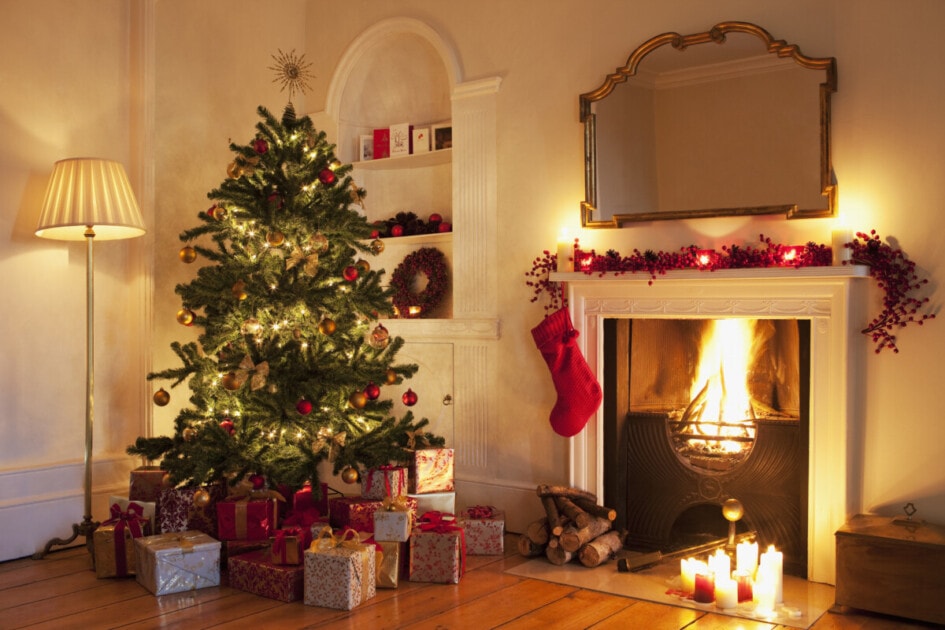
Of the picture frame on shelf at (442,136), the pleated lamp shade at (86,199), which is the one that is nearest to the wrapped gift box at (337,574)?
the pleated lamp shade at (86,199)

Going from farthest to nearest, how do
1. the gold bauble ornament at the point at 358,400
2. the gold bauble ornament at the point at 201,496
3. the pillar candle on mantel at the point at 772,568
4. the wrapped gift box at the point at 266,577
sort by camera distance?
1. the gold bauble ornament at the point at 358,400
2. the gold bauble ornament at the point at 201,496
3. the wrapped gift box at the point at 266,577
4. the pillar candle on mantel at the point at 772,568

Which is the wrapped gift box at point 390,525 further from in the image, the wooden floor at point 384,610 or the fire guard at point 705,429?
the fire guard at point 705,429

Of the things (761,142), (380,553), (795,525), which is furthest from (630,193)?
(380,553)

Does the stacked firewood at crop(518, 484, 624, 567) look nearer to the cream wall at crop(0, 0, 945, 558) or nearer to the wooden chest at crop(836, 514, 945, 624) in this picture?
the cream wall at crop(0, 0, 945, 558)

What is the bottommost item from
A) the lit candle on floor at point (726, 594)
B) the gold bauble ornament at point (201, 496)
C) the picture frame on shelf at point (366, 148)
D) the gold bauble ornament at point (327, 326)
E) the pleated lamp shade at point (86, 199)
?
the lit candle on floor at point (726, 594)

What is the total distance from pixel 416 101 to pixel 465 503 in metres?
2.37

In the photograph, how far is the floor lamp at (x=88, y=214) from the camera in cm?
396

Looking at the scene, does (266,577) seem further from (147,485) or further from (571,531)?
(571,531)

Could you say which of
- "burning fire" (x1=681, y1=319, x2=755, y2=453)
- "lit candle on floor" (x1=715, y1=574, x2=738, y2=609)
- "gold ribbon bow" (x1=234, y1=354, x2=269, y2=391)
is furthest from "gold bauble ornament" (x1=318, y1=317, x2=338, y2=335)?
"lit candle on floor" (x1=715, y1=574, x2=738, y2=609)

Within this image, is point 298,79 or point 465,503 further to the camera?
point 298,79

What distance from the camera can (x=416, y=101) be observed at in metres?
5.38

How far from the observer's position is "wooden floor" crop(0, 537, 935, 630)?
319 cm

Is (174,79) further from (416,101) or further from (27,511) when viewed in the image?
(27,511)

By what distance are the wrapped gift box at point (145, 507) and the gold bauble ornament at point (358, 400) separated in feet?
3.23
